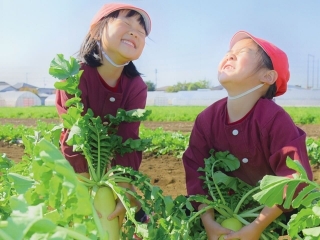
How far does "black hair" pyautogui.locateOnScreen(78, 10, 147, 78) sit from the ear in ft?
2.38

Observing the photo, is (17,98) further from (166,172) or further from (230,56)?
(230,56)

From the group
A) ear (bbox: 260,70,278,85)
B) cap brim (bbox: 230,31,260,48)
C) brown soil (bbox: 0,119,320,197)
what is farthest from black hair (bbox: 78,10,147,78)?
brown soil (bbox: 0,119,320,197)

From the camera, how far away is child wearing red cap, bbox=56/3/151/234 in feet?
7.50

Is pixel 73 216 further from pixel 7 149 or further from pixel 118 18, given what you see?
pixel 7 149

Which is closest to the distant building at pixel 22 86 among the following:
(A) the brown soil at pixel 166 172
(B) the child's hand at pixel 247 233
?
(A) the brown soil at pixel 166 172

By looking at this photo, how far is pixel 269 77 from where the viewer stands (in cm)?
217

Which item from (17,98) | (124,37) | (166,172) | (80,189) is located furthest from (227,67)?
(17,98)

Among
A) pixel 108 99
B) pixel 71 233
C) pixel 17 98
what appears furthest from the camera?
pixel 17 98

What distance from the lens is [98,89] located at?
7.91 feet

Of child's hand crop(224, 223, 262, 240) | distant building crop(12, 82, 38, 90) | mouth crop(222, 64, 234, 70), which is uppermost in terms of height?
mouth crop(222, 64, 234, 70)

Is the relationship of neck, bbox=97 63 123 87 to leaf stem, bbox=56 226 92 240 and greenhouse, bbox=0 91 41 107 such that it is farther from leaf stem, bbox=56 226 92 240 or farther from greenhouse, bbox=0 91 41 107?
greenhouse, bbox=0 91 41 107

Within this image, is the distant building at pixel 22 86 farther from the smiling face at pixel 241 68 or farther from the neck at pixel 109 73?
the smiling face at pixel 241 68

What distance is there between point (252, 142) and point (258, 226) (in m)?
0.42

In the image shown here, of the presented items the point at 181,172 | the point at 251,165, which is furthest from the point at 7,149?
the point at 251,165
